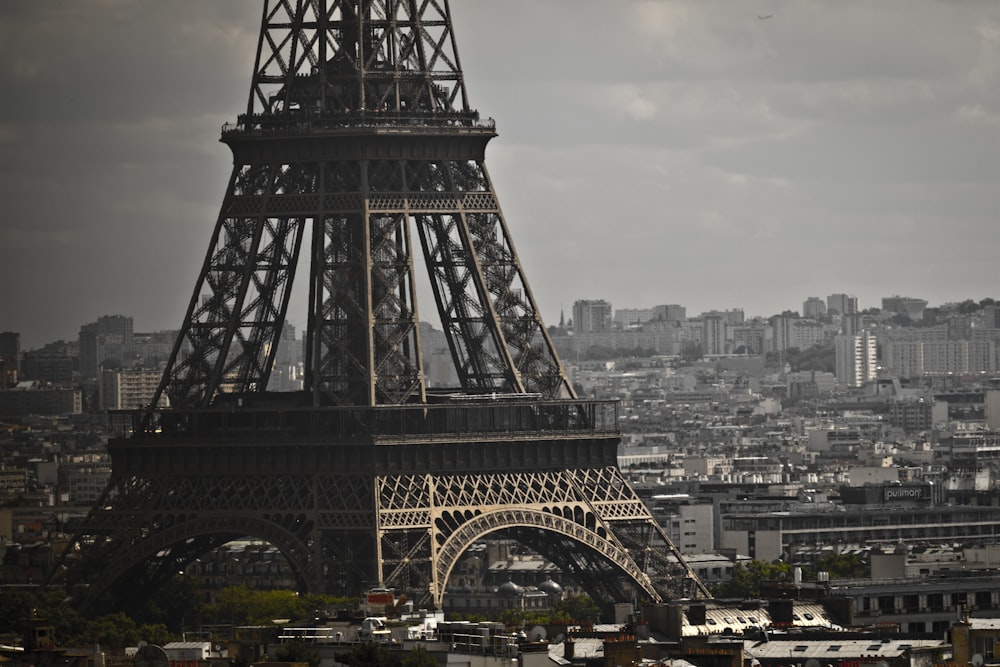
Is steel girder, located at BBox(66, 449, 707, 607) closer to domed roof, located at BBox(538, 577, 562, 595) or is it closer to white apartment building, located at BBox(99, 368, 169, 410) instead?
domed roof, located at BBox(538, 577, 562, 595)

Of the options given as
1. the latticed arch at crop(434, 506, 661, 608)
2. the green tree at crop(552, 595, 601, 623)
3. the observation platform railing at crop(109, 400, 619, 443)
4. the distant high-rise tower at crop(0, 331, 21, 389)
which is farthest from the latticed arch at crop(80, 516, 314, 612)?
the distant high-rise tower at crop(0, 331, 21, 389)

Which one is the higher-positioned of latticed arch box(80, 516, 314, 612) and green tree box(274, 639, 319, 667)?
latticed arch box(80, 516, 314, 612)

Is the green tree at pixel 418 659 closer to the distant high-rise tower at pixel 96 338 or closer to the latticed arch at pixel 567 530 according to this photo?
the latticed arch at pixel 567 530

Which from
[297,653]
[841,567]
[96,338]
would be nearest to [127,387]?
[96,338]

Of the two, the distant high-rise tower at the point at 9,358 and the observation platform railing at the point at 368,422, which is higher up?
the distant high-rise tower at the point at 9,358

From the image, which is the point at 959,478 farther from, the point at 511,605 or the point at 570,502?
the point at 570,502

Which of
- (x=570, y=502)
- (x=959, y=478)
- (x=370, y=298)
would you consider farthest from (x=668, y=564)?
(x=959, y=478)

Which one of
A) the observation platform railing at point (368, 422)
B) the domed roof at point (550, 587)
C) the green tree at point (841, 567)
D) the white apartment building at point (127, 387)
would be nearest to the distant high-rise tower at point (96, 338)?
the white apartment building at point (127, 387)
